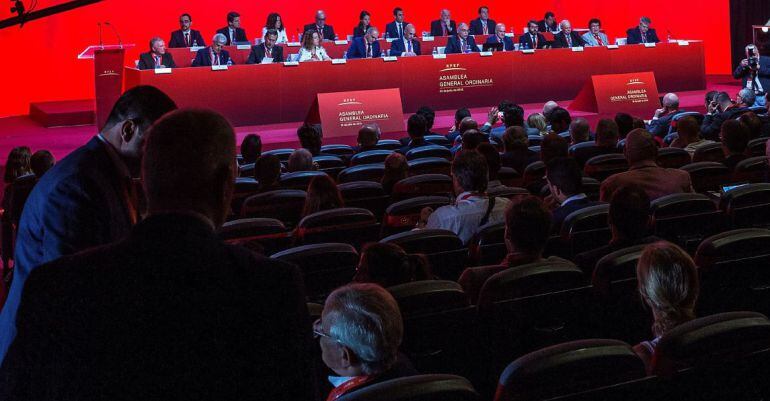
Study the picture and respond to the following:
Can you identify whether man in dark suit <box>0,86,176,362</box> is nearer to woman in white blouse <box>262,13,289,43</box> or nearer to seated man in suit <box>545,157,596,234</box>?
seated man in suit <box>545,157,596,234</box>

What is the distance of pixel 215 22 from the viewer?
1473 cm

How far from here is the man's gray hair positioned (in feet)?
6.54

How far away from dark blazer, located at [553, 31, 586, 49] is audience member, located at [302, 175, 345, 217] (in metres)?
9.42

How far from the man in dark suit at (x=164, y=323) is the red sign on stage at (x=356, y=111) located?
893 centimetres

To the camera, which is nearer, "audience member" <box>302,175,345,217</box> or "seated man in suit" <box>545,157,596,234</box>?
"seated man in suit" <box>545,157,596,234</box>

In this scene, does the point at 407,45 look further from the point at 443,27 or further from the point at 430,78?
the point at 443,27

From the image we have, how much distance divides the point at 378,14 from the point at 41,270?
15.3m

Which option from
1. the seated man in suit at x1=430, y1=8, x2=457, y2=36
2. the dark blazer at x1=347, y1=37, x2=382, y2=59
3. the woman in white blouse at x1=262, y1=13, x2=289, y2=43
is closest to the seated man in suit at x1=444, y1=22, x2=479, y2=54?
the dark blazer at x1=347, y1=37, x2=382, y2=59

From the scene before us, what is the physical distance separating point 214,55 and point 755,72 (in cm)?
743

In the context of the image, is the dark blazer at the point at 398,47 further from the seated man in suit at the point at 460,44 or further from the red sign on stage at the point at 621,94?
the red sign on stage at the point at 621,94

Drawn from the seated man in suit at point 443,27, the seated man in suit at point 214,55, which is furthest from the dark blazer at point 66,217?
the seated man in suit at point 443,27

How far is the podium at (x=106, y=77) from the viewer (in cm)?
1008

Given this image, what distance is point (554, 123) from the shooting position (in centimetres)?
797

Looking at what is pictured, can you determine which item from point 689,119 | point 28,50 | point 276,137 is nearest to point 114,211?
point 689,119
